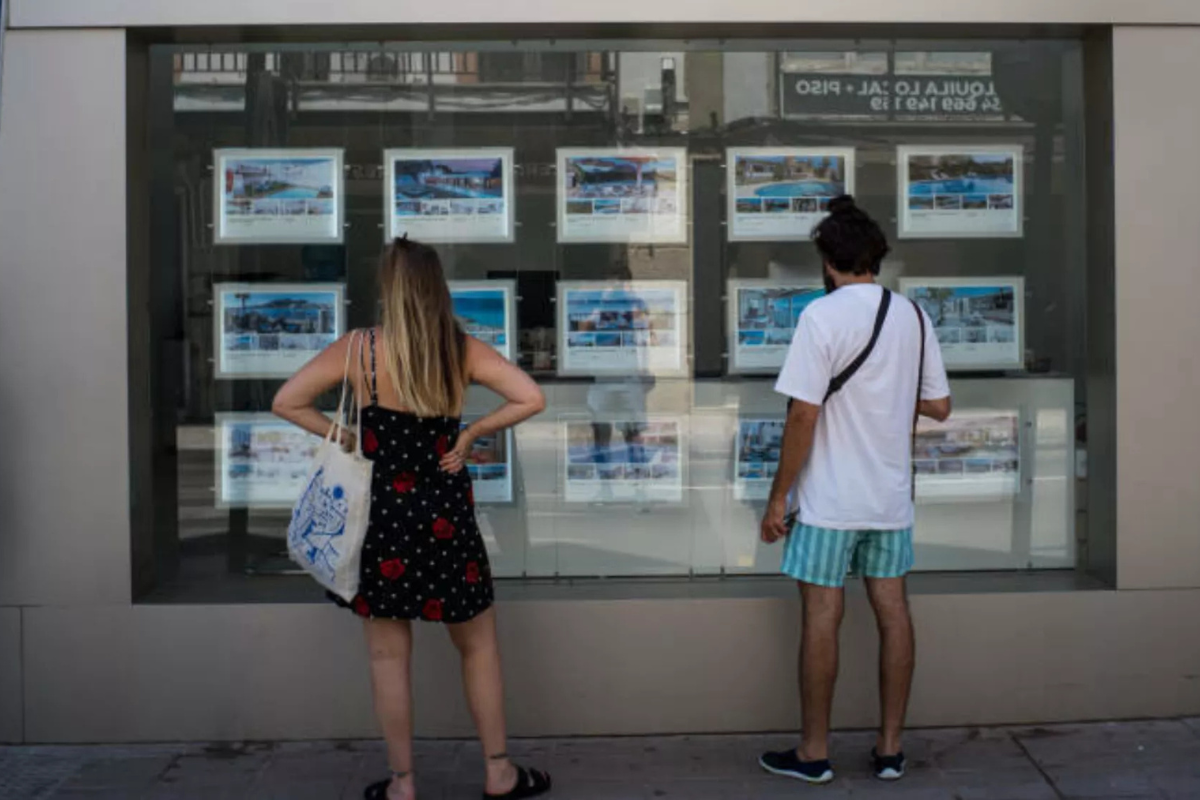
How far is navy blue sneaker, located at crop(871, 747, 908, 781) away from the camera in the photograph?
17.2ft

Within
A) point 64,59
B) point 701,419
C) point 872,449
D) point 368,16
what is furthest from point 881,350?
point 64,59

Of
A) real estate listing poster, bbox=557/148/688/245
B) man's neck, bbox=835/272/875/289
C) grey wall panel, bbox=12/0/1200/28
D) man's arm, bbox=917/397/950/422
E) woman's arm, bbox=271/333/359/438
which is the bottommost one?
man's arm, bbox=917/397/950/422

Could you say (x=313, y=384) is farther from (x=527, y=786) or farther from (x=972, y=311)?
(x=972, y=311)

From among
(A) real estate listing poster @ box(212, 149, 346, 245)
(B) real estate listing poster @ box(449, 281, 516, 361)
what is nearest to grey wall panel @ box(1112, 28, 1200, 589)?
(B) real estate listing poster @ box(449, 281, 516, 361)

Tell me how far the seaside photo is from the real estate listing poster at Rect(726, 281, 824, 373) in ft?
5.23

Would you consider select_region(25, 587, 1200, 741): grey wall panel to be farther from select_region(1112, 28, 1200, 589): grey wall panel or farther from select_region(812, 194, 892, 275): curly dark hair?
select_region(812, 194, 892, 275): curly dark hair

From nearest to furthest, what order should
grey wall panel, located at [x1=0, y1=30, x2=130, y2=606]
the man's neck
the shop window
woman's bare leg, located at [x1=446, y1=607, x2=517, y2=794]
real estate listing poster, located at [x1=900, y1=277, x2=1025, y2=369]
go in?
woman's bare leg, located at [x1=446, y1=607, x2=517, y2=794]
the man's neck
grey wall panel, located at [x1=0, y1=30, x2=130, y2=606]
the shop window
real estate listing poster, located at [x1=900, y1=277, x2=1025, y2=369]

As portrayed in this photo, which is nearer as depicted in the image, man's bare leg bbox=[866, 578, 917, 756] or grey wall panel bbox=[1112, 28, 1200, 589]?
man's bare leg bbox=[866, 578, 917, 756]

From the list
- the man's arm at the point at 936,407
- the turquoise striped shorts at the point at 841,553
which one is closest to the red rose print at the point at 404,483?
the turquoise striped shorts at the point at 841,553

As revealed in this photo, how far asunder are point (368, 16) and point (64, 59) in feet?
3.71

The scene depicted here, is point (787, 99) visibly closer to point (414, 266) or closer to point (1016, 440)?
point (1016, 440)

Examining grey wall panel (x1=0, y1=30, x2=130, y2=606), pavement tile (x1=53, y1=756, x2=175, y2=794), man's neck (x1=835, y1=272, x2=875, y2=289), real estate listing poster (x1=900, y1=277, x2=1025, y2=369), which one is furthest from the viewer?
real estate listing poster (x1=900, y1=277, x2=1025, y2=369)

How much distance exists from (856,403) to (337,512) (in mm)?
1735

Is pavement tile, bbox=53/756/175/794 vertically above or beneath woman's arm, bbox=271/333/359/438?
beneath
